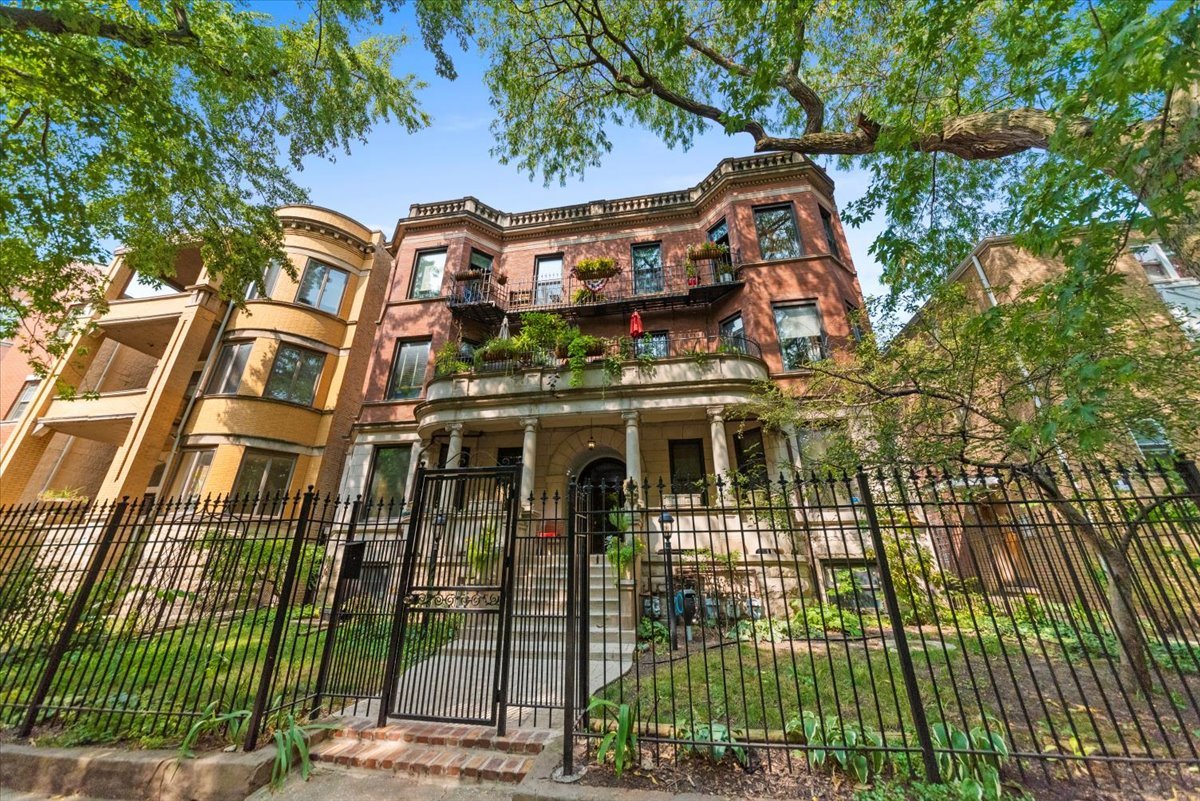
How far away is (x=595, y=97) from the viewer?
11.3 m

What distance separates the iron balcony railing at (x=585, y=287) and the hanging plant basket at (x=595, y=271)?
0.19ft

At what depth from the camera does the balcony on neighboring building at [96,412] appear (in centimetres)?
1466

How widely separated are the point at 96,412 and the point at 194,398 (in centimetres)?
328

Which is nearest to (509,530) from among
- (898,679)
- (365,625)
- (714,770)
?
(365,625)

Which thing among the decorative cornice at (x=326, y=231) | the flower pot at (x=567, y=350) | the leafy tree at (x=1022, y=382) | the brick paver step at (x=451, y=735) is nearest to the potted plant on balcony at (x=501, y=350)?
the flower pot at (x=567, y=350)

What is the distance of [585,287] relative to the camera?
16.7 meters

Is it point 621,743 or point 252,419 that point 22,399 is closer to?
point 252,419

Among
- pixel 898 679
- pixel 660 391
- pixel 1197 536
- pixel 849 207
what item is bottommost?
pixel 898 679

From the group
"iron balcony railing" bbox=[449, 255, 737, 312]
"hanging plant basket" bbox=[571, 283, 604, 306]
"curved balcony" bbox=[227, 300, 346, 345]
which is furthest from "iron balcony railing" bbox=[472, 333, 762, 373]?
"curved balcony" bbox=[227, 300, 346, 345]

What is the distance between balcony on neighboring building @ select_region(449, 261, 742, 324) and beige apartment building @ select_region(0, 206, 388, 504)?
15.8 feet

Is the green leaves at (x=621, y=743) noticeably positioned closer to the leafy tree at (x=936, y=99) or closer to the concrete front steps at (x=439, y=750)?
the concrete front steps at (x=439, y=750)

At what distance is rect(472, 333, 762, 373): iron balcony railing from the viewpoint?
44.7ft

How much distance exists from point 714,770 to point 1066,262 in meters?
5.01

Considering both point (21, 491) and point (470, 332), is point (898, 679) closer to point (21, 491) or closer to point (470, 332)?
point (470, 332)
